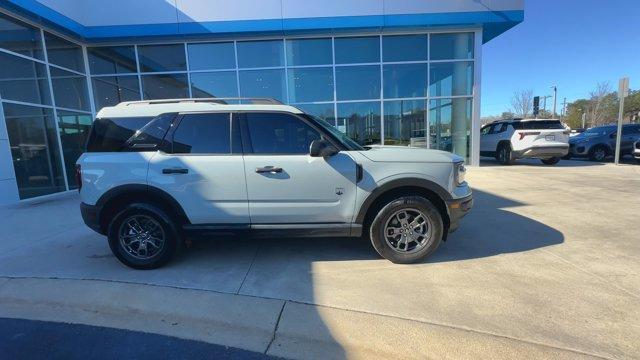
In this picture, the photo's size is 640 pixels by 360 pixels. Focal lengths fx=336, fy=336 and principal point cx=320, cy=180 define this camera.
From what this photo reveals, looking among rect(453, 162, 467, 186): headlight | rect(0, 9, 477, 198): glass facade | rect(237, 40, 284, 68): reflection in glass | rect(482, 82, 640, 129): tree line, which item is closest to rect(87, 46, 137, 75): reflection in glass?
rect(0, 9, 477, 198): glass facade

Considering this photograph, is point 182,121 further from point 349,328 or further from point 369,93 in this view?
point 369,93

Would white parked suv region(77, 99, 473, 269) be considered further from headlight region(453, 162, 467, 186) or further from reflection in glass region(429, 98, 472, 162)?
reflection in glass region(429, 98, 472, 162)

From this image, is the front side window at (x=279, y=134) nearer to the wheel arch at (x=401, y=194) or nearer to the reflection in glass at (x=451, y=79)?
the wheel arch at (x=401, y=194)

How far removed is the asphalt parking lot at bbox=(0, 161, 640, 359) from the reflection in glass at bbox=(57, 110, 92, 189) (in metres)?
5.60

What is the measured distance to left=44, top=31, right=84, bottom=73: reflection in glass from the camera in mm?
9812

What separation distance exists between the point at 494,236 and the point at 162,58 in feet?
38.4

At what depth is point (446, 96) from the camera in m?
12.3

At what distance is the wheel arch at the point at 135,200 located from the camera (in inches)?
150

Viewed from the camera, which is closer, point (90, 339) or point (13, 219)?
point (90, 339)

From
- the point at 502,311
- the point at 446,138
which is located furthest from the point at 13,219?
the point at 446,138

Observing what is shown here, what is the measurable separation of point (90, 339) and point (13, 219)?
5724 millimetres

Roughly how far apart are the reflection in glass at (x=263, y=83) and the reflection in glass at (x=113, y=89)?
12.2 ft

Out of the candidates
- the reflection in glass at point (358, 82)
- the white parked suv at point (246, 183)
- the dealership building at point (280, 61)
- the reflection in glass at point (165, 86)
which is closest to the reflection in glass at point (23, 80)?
the dealership building at point (280, 61)

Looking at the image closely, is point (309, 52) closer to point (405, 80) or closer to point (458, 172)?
point (405, 80)
